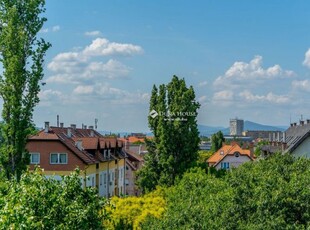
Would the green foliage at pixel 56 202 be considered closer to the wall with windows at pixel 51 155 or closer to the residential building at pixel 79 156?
the residential building at pixel 79 156

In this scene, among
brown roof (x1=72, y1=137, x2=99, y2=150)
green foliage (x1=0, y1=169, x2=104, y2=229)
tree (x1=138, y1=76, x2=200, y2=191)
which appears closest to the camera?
green foliage (x1=0, y1=169, x2=104, y2=229)

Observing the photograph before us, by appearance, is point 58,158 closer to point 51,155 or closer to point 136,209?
point 51,155

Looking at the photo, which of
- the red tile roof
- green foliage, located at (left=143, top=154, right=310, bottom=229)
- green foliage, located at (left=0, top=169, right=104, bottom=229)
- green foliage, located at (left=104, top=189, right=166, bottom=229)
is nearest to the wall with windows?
the red tile roof

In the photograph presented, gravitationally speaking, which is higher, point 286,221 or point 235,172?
point 235,172

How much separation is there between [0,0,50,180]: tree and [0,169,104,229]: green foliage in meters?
12.1

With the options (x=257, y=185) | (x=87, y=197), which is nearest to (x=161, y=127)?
(x=257, y=185)

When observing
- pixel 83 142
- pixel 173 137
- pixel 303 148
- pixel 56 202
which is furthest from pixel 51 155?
pixel 56 202

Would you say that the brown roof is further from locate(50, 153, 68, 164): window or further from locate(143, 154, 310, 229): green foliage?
locate(143, 154, 310, 229): green foliage

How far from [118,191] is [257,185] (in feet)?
133

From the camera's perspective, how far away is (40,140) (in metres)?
46.0

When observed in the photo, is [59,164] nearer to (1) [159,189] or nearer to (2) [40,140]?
(2) [40,140]

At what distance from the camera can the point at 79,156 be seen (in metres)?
45.8

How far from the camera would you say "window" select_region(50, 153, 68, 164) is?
46062 mm

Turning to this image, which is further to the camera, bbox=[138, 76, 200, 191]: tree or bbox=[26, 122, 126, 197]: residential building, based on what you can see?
bbox=[26, 122, 126, 197]: residential building
